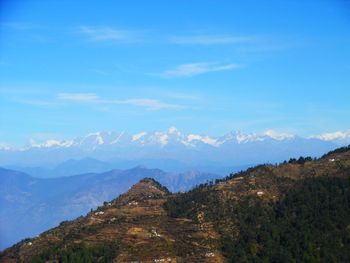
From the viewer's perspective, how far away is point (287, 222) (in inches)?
2729

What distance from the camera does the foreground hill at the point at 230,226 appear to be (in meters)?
63.8

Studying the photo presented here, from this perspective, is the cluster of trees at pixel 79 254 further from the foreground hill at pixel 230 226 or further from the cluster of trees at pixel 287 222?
the cluster of trees at pixel 287 222

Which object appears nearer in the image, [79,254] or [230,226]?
[79,254]

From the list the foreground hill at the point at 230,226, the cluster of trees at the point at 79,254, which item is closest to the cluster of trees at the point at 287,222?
the foreground hill at the point at 230,226

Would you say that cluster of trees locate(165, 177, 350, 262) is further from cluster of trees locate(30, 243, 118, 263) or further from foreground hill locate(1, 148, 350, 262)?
cluster of trees locate(30, 243, 118, 263)

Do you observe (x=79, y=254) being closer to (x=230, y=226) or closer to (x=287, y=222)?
(x=230, y=226)

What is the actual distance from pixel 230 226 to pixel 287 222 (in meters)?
6.62

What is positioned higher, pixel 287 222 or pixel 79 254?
pixel 287 222

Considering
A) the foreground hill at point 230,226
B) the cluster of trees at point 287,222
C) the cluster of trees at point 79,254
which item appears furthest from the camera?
the foreground hill at point 230,226

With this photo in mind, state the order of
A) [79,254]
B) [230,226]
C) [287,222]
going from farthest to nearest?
[230,226], [287,222], [79,254]

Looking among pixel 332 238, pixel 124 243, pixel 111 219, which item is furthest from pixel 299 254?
pixel 111 219

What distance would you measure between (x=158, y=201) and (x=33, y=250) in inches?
843

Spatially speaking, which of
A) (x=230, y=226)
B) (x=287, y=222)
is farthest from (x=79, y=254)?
(x=287, y=222)

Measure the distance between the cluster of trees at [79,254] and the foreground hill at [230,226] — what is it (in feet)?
0.35
